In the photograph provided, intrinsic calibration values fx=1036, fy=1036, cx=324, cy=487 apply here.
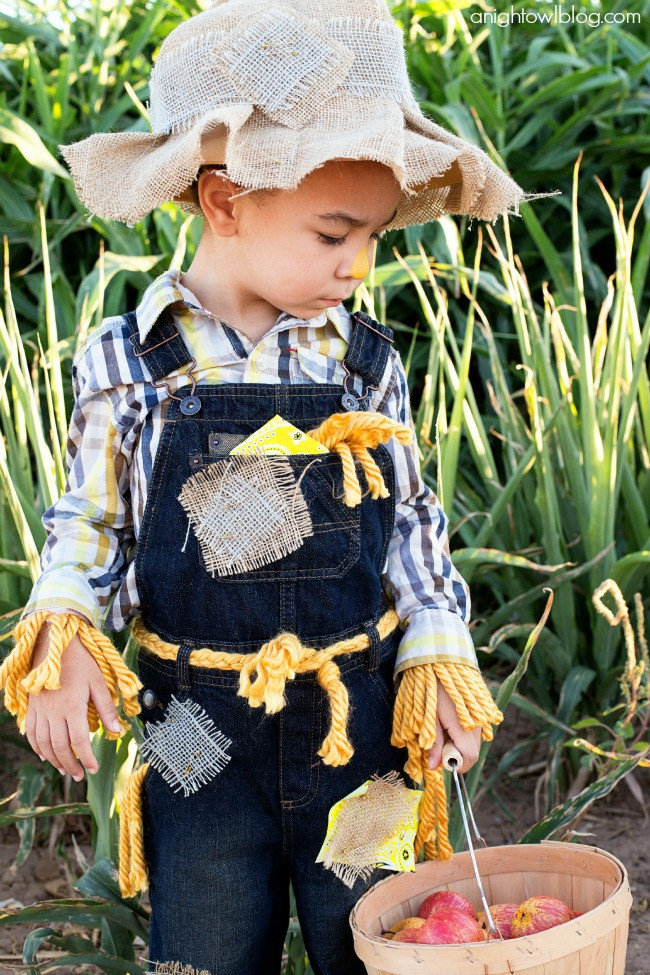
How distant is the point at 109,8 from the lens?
2.90 m

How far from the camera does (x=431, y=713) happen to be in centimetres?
116

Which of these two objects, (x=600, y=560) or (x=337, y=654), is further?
(x=600, y=560)

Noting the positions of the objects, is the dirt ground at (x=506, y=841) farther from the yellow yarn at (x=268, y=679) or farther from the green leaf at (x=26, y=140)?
the green leaf at (x=26, y=140)

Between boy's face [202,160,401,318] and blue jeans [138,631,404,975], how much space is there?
1.35 ft

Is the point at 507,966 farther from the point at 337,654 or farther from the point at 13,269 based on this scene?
the point at 13,269

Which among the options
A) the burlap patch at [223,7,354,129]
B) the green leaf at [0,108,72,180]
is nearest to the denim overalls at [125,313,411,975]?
the burlap patch at [223,7,354,129]

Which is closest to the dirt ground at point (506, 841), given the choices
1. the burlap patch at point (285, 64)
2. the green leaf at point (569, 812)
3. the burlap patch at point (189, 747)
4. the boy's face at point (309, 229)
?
the green leaf at point (569, 812)

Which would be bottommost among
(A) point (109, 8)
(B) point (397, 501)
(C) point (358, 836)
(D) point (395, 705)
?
(C) point (358, 836)

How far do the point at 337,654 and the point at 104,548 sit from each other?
0.29m

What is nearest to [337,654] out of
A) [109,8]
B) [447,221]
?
[447,221]

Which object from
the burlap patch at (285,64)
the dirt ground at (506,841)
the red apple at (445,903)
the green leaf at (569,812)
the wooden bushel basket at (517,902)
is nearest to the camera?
the wooden bushel basket at (517,902)

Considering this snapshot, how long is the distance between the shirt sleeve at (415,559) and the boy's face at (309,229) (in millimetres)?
170

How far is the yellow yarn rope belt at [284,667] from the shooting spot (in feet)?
3.43

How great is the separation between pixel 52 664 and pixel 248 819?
11.5 inches
